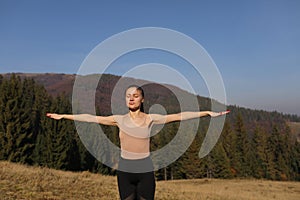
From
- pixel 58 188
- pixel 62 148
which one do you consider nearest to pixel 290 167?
pixel 62 148

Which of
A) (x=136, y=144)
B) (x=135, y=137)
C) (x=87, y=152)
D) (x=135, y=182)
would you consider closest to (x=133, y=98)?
(x=135, y=137)

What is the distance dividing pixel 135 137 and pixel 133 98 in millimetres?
569

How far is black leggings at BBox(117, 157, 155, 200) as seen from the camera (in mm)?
4301

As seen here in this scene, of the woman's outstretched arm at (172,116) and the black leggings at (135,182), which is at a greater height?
the woman's outstretched arm at (172,116)

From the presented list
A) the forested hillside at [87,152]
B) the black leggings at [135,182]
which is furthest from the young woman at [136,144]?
the forested hillside at [87,152]

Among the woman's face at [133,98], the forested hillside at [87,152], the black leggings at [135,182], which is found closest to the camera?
the black leggings at [135,182]

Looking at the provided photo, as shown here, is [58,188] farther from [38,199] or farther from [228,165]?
[228,165]

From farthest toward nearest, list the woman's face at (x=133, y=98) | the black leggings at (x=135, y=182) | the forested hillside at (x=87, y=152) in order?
the forested hillside at (x=87, y=152), the woman's face at (x=133, y=98), the black leggings at (x=135, y=182)

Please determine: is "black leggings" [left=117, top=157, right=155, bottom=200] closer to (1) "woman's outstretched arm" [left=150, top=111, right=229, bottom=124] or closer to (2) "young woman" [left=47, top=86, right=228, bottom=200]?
(2) "young woman" [left=47, top=86, right=228, bottom=200]

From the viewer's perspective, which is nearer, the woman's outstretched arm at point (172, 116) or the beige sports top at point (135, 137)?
the beige sports top at point (135, 137)

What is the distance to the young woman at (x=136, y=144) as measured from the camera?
4312 mm

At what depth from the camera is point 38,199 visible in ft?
31.9

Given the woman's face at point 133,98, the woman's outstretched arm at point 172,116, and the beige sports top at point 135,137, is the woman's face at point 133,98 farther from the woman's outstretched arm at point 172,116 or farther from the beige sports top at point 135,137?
the woman's outstretched arm at point 172,116

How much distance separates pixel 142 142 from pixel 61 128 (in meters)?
45.7
